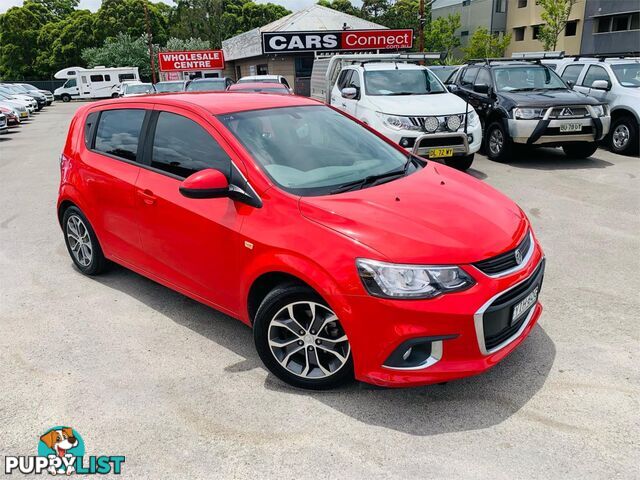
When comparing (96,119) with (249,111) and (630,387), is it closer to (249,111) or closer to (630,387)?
(249,111)

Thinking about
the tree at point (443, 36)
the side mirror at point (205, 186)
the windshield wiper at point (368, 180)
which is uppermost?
the tree at point (443, 36)

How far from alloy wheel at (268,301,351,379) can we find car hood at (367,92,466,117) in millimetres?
5837

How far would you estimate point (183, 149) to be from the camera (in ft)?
12.6

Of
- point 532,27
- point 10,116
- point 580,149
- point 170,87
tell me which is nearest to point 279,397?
point 580,149

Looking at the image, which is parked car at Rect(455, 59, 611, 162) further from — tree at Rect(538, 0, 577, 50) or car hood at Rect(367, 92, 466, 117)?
tree at Rect(538, 0, 577, 50)

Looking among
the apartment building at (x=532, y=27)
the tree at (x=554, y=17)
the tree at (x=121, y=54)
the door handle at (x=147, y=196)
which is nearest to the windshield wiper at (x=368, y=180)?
the door handle at (x=147, y=196)

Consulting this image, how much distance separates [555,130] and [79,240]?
7717 mm

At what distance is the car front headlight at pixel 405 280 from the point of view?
2.76 meters

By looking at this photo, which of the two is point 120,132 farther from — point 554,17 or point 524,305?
point 554,17

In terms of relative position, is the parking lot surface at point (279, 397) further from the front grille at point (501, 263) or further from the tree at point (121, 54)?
the tree at point (121, 54)

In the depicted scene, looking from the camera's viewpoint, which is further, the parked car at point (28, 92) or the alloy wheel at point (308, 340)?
the parked car at point (28, 92)

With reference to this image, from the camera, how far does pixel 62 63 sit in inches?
2432

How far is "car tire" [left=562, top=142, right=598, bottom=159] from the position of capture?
979cm

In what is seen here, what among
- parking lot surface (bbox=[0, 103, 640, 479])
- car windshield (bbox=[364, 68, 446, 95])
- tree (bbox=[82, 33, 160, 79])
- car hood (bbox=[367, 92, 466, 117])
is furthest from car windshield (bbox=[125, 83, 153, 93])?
tree (bbox=[82, 33, 160, 79])
